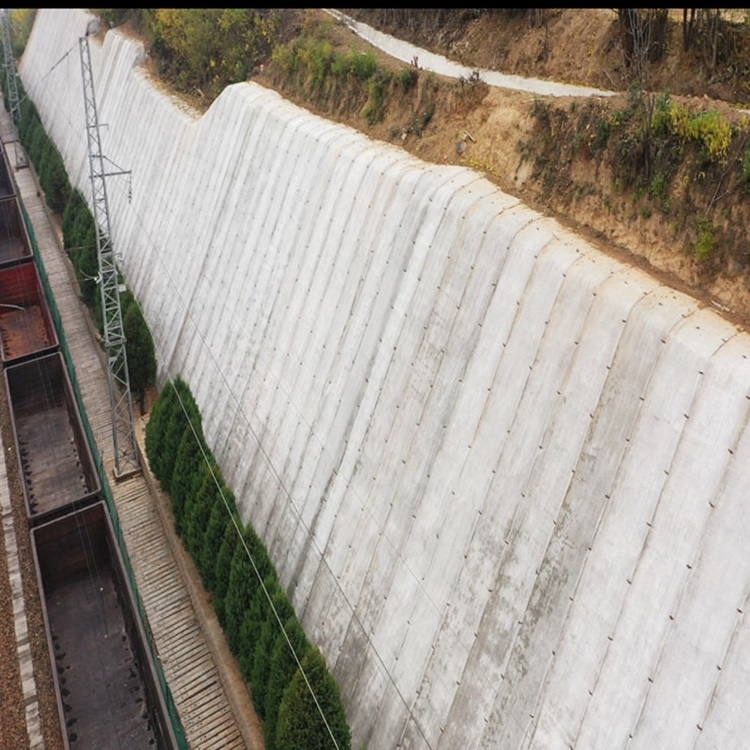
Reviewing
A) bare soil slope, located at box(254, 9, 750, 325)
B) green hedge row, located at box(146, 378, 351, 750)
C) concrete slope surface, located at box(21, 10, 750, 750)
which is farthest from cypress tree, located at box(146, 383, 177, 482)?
bare soil slope, located at box(254, 9, 750, 325)

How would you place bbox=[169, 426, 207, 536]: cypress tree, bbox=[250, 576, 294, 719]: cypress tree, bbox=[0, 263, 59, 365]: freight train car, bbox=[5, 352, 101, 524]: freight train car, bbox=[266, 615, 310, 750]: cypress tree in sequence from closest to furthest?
1. bbox=[266, 615, 310, 750]: cypress tree
2. bbox=[250, 576, 294, 719]: cypress tree
3. bbox=[169, 426, 207, 536]: cypress tree
4. bbox=[5, 352, 101, 524]: freight train car
5. bbox=[0, 263, 59, 365]: freight train car

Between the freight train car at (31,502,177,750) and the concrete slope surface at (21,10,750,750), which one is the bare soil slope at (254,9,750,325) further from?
the freight train car at (31,502,177,750)

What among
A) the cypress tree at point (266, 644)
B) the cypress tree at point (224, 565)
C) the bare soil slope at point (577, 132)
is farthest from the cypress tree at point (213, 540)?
the bare soil slope at point (577, 132)

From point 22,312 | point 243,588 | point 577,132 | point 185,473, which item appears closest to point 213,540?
point 243,588

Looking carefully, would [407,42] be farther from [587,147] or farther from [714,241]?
[714,241]

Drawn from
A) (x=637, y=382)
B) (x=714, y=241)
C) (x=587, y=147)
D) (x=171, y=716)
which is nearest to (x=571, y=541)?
(x=637, y=382)

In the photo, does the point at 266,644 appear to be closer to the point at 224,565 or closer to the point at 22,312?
the point at 224,565
